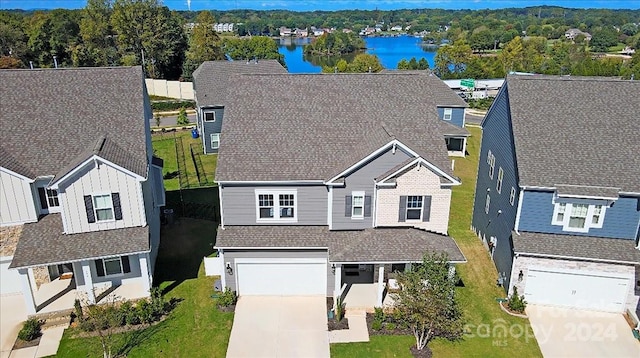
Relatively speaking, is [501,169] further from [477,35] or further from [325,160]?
[477,35]

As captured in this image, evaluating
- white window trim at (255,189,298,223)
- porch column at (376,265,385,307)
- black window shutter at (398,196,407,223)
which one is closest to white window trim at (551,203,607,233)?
black window shutter at (398,196,407,223)

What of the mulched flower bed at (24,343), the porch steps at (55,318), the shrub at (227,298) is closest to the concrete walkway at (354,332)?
the shrub at (227,298)

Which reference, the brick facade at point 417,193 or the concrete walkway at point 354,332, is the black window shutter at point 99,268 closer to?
the concrete walkway at point 354,332

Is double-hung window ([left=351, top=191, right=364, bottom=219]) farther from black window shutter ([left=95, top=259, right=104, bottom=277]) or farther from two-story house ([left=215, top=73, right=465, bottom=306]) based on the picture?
black window shutter ([left=95, top=259, right=104, bottom=277])

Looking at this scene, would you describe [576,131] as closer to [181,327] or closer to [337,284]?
[337,284]

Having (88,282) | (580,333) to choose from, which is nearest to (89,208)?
(88,282)

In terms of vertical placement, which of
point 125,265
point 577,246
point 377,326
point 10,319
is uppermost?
point 577,246
